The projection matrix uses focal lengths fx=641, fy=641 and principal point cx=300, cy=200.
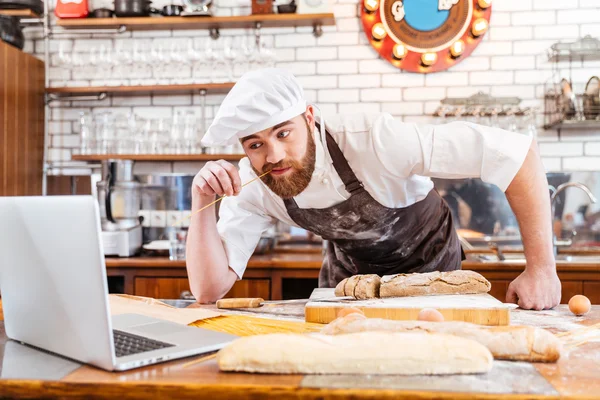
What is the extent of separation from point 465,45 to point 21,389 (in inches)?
145

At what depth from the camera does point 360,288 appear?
69.6 inches

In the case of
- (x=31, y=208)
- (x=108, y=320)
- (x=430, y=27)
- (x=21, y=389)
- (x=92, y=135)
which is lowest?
(x=21, y=389)

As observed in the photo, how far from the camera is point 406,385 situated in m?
0.99

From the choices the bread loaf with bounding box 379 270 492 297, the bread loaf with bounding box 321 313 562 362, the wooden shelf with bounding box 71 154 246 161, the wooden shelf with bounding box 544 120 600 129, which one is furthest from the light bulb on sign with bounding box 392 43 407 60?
the bread loaf with bounding box 321 313 562 362

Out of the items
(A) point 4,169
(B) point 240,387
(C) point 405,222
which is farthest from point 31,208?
(A) point 4,169

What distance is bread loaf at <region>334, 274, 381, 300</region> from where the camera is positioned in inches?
69.4

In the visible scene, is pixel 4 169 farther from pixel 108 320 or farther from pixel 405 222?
pixel 108 320

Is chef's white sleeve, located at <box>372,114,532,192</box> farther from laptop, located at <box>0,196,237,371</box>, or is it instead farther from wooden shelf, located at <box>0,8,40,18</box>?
wooden shelf, located at <box>0,8,40,18</box>

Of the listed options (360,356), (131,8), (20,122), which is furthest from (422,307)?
(20,122)

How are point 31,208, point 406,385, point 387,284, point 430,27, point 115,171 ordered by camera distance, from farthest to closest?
point 430,27
point 115,171
point 387,284
point 31,208
point 406,385

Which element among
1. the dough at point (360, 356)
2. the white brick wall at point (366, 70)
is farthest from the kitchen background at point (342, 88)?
the dough at point (360, 356)

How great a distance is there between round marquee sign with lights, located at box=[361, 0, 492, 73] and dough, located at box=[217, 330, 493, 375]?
131 inches

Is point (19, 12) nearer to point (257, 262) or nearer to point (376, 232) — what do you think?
point (257, 262)

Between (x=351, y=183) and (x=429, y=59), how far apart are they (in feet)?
7.11
